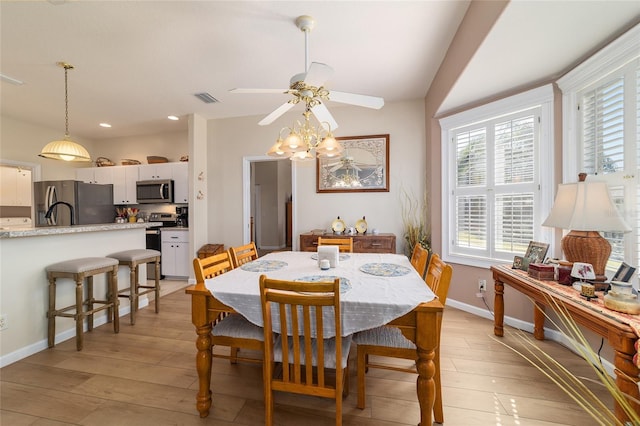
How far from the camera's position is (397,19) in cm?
219

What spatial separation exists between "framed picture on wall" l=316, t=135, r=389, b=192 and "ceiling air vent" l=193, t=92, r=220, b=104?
1776 millimetres

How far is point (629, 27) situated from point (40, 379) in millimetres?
4756

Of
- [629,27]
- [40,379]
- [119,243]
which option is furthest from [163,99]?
[629,27]

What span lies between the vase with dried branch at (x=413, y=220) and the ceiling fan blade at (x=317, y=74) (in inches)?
97.5

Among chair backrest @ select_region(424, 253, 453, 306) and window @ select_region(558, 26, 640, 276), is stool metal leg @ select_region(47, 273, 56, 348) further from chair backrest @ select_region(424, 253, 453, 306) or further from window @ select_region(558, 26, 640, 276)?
window @ select_region(558, 26, 640, 276)

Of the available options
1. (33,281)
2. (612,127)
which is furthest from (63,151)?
(612,127)

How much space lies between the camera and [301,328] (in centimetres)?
140

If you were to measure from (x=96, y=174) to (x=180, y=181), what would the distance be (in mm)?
1908

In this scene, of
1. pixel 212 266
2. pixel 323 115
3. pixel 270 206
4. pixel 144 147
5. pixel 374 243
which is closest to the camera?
pixel 212 266

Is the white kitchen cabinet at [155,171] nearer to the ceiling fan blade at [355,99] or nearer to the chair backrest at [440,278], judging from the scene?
the ceiling fan blade at [355,99]

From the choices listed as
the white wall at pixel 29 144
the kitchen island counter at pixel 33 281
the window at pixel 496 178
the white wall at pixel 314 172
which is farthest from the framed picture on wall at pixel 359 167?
the white wall at pixel 29 144

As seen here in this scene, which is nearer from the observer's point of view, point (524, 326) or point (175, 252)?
point (524, 326)

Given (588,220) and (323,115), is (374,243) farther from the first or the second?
(588,220)

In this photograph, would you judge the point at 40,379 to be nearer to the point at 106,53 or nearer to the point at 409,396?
the point at 409,396
